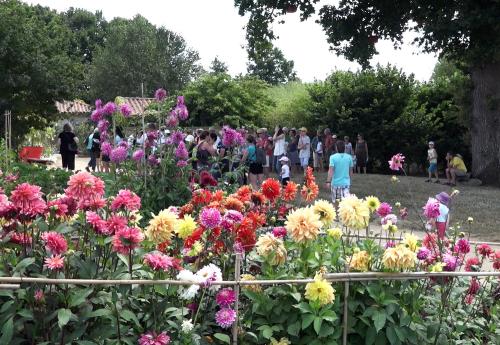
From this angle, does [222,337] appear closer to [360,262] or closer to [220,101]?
[360,262]

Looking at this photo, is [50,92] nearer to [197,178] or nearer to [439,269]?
[197,178]

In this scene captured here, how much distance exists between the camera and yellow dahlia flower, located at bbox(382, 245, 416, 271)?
3.14m

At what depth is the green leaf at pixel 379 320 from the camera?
9.89 feet

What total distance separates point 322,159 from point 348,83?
4438 mm

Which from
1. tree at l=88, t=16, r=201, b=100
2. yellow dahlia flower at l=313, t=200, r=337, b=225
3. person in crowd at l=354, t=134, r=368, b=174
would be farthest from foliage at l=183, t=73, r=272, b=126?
yellow dahlia flower at l=313, t=200, r=337, b=225

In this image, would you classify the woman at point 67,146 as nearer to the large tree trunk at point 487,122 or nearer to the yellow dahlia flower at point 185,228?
the large tree trunk at point 487,122

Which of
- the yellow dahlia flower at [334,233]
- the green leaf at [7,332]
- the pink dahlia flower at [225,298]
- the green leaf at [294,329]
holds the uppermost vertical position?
the yellow dahlia flower at [334,233]

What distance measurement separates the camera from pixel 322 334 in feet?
9.93

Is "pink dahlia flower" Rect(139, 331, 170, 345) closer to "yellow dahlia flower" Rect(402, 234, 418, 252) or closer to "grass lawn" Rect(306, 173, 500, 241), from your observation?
"yellow dahlia flower" Rect(402, 234, 418, 252)

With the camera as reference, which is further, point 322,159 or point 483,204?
point 322,159

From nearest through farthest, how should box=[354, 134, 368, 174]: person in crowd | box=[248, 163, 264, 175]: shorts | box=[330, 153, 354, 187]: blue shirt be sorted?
box=[330, 153, 354, 187]: blue shirt < box=[248, 163, 264, 175]: shorts < box=[354, 134, 368, 174]: person in crowd

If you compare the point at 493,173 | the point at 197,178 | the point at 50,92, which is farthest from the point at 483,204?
the point at 50,92

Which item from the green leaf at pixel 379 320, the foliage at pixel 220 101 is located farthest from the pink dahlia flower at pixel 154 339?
the foliage at pixel 220 101

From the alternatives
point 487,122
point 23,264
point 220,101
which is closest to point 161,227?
point 23,264
